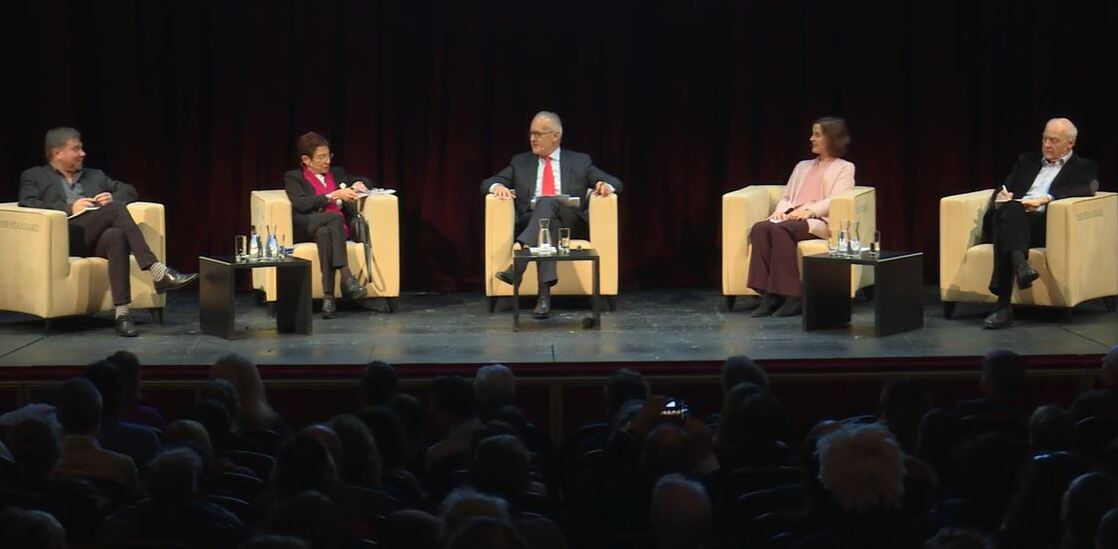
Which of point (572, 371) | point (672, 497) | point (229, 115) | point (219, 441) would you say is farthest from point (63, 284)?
point (672, 497)

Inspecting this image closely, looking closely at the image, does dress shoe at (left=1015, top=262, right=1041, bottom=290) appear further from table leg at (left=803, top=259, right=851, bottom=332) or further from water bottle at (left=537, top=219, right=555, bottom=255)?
water bottle at (left=537, top=219, right=555, bottom=255)

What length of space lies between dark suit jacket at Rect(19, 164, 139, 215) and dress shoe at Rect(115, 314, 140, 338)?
638 mm

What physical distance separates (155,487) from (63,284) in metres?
4.47

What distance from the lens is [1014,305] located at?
812 cm

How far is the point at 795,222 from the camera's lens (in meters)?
8.37

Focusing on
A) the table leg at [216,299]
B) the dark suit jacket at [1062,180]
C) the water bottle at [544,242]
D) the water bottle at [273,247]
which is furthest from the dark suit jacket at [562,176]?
the dark suit jacket at [1062,180]

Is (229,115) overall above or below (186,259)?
above

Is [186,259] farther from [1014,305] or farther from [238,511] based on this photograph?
[238,511]

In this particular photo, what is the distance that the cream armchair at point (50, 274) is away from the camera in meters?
7.77

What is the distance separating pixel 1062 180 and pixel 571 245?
2390mm

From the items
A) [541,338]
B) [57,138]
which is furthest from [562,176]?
[57,138]

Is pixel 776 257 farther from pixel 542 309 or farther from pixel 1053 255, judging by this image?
pixel 1053 255

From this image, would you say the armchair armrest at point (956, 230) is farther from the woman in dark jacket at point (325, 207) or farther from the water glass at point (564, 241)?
the woman in dark jacket at point (325, 207)

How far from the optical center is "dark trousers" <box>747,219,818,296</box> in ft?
27.1
